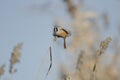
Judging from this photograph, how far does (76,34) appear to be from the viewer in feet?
15.4

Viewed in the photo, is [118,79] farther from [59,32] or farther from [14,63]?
[59,32]

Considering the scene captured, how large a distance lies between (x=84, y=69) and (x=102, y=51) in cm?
247

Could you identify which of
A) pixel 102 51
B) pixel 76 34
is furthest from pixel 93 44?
pixel 102 51

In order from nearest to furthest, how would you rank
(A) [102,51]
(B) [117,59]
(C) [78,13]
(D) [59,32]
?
(D) [59,32]
(A) [102,51]
(B) [117,59]
(C) [78,13]

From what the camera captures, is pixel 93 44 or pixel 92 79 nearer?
pixel 92 79

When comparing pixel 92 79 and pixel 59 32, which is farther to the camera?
pixel 92 79

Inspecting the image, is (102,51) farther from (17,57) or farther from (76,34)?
(76,34)

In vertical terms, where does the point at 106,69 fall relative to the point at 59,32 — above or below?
below

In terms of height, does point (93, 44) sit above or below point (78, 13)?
below

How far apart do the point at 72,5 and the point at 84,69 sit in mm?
802

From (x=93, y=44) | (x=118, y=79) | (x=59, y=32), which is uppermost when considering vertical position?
(x=59, y=32)

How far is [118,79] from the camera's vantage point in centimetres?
423

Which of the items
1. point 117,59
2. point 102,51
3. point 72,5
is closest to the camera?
point 102,51

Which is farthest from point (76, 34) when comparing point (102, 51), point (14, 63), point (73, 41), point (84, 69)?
point (102, 51)
